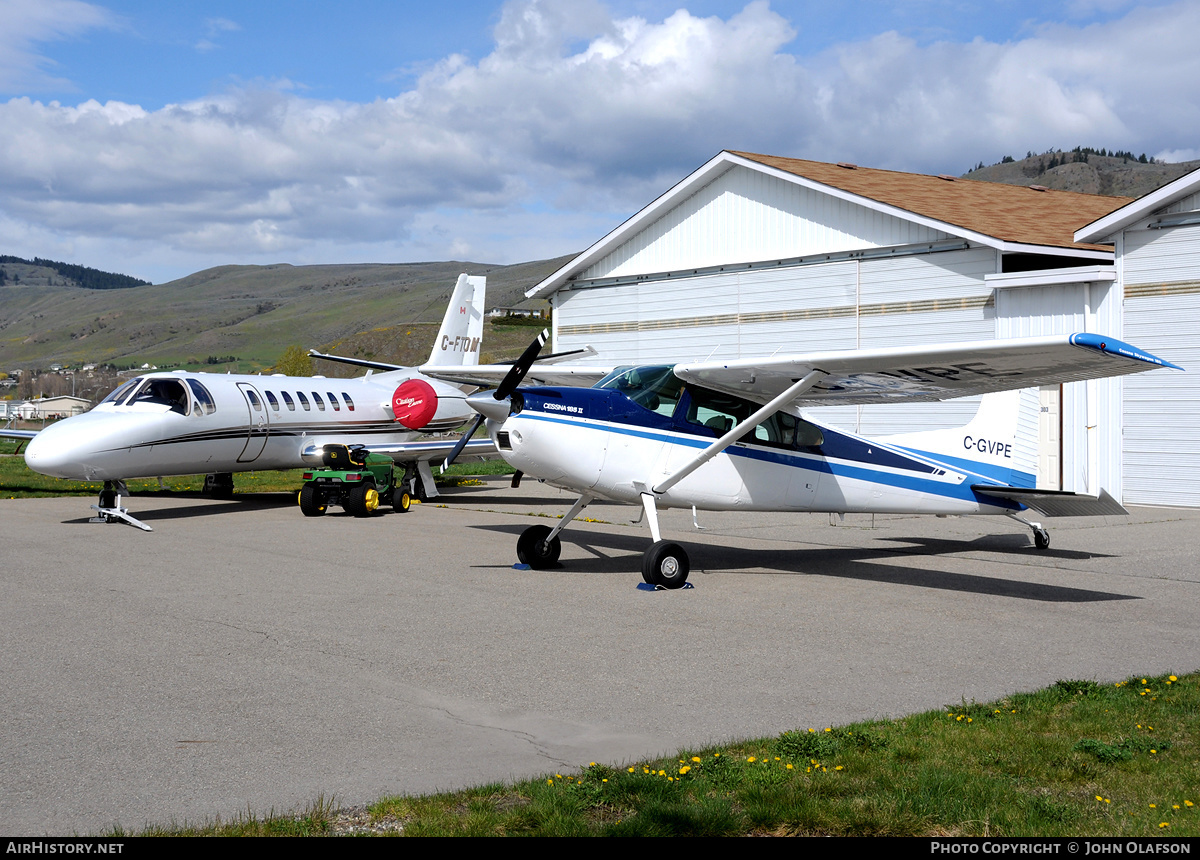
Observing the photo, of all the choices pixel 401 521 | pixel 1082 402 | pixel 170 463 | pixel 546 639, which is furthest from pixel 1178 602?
pixel 170 463

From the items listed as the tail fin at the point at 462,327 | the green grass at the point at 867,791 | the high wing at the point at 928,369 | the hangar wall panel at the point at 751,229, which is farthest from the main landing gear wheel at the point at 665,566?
the tail fin at the point at 462,327

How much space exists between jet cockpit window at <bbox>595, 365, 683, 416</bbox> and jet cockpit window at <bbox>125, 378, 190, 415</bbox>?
10.0 meters

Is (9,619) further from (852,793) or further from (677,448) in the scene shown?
(852,793)

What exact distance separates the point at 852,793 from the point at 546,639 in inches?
151

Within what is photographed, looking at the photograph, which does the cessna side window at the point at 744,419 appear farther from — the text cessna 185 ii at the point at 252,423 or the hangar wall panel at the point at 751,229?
the hangar wall panel at the point at 751,229

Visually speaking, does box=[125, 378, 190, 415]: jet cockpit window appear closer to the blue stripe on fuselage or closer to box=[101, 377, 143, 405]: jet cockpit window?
box=[101, 377, 143, 405]: jet cockpit window

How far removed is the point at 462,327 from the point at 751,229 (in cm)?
771

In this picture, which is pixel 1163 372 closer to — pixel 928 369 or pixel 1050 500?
pixel 1050 500

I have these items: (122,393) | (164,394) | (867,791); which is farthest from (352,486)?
(867,791)

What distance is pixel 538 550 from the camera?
11.6m

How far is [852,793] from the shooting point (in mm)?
4289

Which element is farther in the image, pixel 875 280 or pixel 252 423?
pixel 875 280

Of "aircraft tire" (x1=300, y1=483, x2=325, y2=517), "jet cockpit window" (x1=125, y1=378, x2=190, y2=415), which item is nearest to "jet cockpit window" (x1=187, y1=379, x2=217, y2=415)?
"jet cockpit window" (x1=125, y1=378, x2=190, y2=415)

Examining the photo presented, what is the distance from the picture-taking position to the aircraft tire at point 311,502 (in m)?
17.9
